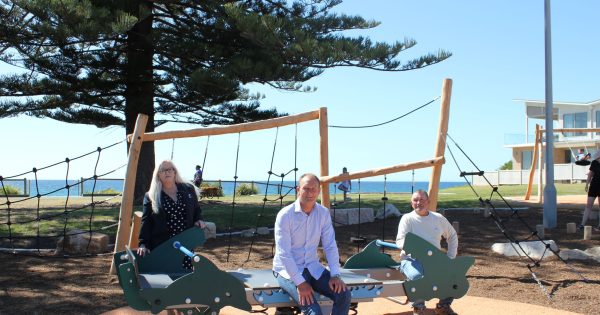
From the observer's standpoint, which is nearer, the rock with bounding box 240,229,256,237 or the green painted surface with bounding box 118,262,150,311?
the green painted surface with bounding box 118,262,150,311

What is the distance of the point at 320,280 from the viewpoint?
14.4 feet

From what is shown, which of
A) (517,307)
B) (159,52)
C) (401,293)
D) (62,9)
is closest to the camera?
(401,293)

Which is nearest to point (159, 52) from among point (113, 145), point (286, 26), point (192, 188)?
point (286, 26)

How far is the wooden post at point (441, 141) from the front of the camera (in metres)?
6.66

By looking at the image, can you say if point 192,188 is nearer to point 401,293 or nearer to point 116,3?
point 401,293

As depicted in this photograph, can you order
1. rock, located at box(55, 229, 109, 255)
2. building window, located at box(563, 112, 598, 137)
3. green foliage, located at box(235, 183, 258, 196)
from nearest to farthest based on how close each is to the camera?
1. rock, located at box(55, 229, 109, 255)
2. green foliage, located at box(235, 183, 258, 196)
3. building window, located at box(563, 112, 598, 137)

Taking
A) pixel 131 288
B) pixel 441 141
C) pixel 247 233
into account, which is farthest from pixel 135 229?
pixel 247 233

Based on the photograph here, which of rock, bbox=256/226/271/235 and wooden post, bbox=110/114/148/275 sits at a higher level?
wooden post, bbox=110/114/148/275

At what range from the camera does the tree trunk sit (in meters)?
15.7

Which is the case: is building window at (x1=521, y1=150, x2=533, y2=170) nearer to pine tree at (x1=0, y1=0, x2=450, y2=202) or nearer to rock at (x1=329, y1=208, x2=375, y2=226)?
pine tree at (x1=0, y1=0, x2=450, y2=202)

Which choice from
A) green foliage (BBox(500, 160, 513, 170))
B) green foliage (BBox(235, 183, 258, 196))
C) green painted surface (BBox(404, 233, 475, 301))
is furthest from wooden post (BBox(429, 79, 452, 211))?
green foliage (BBox(500, 160, 513, 170))

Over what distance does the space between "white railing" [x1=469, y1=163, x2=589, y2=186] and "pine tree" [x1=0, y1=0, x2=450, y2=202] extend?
73.6 ft

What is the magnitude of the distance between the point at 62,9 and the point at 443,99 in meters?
8.41

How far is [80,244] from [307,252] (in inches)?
213
